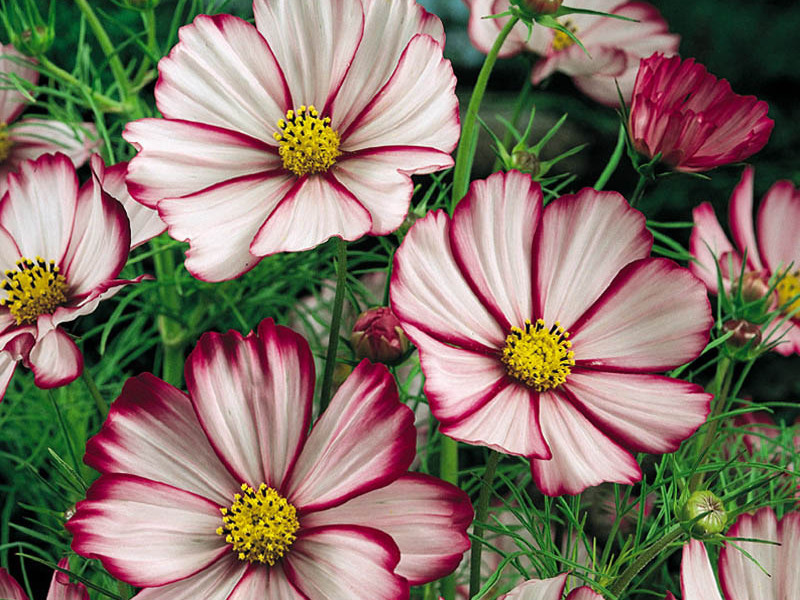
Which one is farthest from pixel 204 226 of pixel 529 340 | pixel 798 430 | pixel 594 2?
pixel 798 430

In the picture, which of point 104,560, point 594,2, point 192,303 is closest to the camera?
point 104,560

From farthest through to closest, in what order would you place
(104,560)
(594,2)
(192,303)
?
(192,303) < (594,2) < (104,560)

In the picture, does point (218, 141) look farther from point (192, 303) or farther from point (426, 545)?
point (192, 303)

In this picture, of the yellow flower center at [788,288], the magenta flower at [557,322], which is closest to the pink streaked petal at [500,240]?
the magenta flower at [557,322]

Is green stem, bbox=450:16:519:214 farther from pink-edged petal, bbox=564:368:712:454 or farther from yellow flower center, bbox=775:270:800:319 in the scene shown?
yellow flower center, bbox=775:270:800:319

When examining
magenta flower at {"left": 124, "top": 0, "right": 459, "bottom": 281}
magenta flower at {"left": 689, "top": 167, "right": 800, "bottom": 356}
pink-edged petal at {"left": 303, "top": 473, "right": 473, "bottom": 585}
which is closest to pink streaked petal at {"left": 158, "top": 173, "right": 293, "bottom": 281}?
magenta flower at {"left": 124, "top": 0, "right": 459, "bottom": 281}

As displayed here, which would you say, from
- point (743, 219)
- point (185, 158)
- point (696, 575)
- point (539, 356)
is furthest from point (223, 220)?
point (743, 219)
